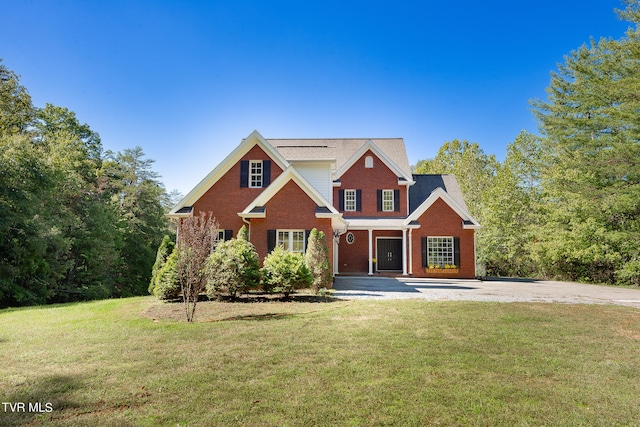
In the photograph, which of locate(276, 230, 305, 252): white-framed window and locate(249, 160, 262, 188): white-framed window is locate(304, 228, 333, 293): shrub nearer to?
locate(276, 230, 305, 252): white-framed window

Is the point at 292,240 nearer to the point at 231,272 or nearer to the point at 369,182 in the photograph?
the point at 231,272

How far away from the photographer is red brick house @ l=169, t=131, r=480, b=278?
16250 mm

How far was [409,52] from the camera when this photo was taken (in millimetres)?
16891

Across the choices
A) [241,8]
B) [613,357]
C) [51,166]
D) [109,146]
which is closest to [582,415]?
[613,357]

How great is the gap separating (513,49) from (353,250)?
1410 cm

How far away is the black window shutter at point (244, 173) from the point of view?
18.5m

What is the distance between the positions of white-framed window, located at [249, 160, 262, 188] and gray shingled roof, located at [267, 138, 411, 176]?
14.6 feet

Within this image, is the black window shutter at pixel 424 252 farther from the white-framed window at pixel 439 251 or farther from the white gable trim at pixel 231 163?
the white gable trim at pixel 231 163

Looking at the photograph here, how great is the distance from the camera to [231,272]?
11.3m

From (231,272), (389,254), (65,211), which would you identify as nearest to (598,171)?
(389,254)

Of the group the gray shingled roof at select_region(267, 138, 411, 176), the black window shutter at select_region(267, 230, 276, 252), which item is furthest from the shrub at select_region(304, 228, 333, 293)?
the gray shingled roof at select_region(267, 138, 411, 176)

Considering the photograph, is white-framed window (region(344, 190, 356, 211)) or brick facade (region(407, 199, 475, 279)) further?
white-framed window (region(344, 190, 356, 211))

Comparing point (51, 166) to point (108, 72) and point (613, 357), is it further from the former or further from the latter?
point (613, 357)

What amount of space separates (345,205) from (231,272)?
46.2 ft
